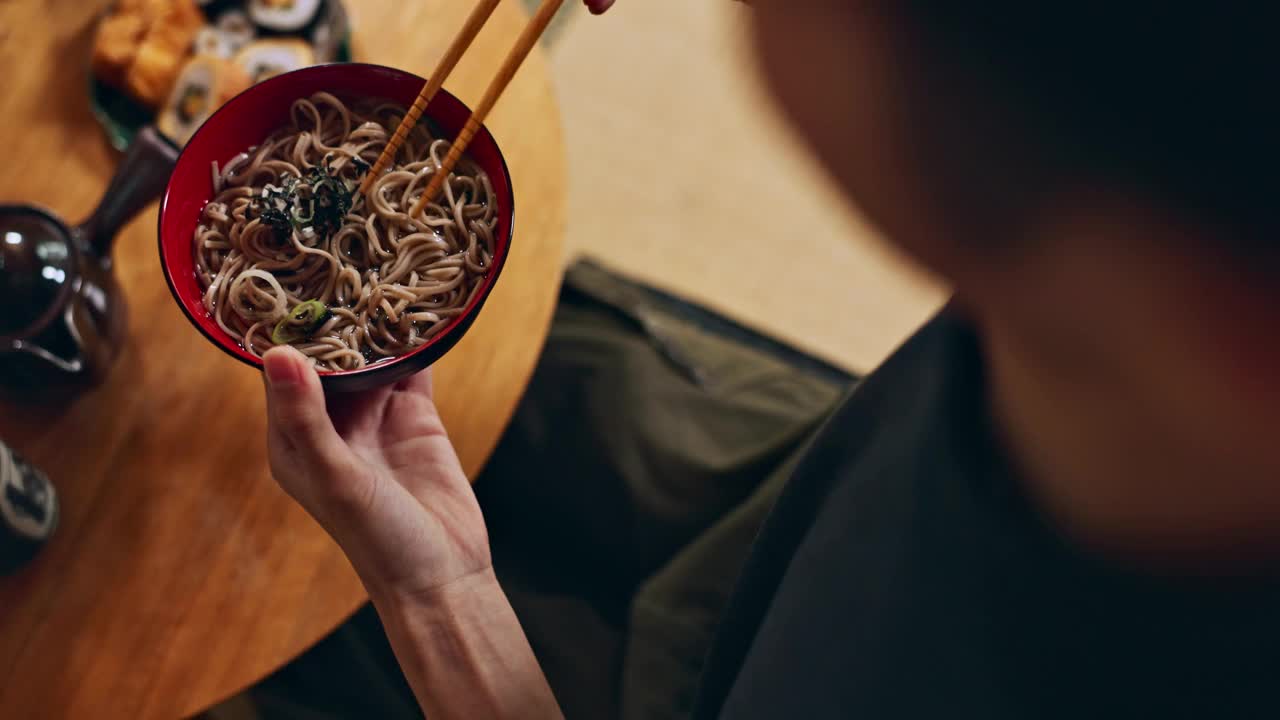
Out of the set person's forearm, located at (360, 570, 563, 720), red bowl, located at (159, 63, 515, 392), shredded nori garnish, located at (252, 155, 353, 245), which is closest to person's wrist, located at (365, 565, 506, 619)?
person's forearm, located at (360, 570, 563, 720)

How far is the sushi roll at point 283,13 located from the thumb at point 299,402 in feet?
2.43

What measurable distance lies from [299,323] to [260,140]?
24 cm

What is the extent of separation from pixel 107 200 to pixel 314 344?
0.38m

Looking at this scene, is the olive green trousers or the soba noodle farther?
the olive green trousers

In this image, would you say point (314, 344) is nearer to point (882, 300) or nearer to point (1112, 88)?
point (1112, 88)

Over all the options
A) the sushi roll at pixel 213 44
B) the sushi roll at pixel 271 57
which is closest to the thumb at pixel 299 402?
the sushi roll at pixel 271 57

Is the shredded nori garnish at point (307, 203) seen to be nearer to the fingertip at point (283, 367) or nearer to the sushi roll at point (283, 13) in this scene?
the fingertip at point (283, 367)

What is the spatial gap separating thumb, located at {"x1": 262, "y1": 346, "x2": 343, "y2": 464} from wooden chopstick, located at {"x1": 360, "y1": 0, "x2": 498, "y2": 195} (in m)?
0.27

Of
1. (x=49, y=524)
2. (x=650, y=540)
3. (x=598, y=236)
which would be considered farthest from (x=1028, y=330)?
(x=598, y=236)

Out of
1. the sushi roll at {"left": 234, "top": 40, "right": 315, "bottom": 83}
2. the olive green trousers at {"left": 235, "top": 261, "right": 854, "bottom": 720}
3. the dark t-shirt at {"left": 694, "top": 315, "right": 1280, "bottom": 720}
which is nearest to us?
the dark t-shirt at {"left": 694, "top": 315, "right": 1280, "bottom": 720}

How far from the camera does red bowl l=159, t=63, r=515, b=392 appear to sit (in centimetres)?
83

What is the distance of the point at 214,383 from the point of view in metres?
1.13

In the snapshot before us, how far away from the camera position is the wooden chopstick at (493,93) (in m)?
0.82

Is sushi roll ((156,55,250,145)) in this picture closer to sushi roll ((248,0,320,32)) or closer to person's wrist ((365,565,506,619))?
sushi roll ((248,0,320,32))
